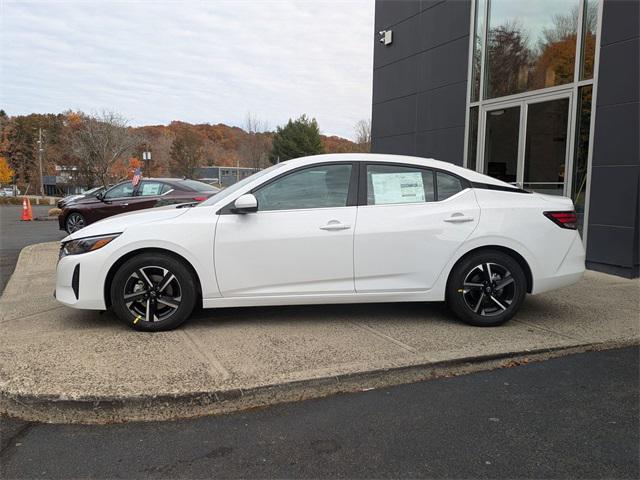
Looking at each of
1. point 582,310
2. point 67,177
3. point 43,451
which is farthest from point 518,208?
point 67,177

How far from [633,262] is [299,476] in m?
6.36

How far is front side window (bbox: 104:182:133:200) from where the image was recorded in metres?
12.4

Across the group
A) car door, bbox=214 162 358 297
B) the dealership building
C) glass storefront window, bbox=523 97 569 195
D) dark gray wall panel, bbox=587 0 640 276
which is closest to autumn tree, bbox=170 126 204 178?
the dealership building

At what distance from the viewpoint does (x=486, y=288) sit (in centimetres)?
478

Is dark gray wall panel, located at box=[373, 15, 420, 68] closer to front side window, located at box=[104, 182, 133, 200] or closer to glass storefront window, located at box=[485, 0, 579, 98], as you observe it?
glass storefront window, located at box=[485, 0, 579, 98]

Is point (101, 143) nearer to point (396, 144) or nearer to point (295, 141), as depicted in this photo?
point (295, 141)

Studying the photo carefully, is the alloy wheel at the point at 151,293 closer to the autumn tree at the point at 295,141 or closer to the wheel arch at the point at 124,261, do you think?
the wheel arch at the point at 124,261

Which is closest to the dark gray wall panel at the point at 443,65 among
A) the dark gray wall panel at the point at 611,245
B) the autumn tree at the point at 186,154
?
the dark gray wall panel at the point at 611,245

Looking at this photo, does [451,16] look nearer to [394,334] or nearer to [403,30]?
[403,30]

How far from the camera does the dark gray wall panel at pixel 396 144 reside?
40.0 ft

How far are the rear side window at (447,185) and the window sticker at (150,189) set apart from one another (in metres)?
8.21

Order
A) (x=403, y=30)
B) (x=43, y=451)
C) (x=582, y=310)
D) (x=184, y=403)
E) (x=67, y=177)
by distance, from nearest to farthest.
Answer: (x=43, y=451) → (x=184, y=403) → (x=582, y=310) → (x=403, y=30) → (x=67, y=177)

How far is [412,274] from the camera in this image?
187 inches

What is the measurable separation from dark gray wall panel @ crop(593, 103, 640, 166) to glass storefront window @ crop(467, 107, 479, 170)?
2911 mm
